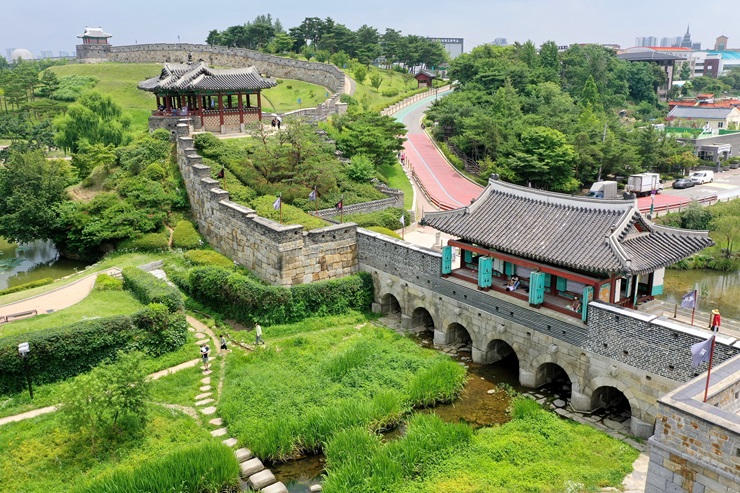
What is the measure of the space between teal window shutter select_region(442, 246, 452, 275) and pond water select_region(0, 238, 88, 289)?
913 inches

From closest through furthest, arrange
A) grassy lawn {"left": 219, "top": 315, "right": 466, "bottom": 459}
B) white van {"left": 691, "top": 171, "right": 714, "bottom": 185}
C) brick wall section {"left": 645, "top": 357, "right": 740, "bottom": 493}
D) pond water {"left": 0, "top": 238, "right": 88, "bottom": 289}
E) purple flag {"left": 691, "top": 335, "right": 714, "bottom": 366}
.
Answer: brick wall section {"left": 645, "top": 357, "right": 740, "bottom": 493}
purple flag {"left": 691, "top": 335, "right": 714, "bottom": 366}
grassy lawn {"left": 219, "top": 315, "right": 466, "bottom": 459}
pond water {"left": 0, "top": 238, "right": 88, "bottom": 289}
white van {"left": 691, "top": 171, "right": 714, "bottom": 185}

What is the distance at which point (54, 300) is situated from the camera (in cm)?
2748

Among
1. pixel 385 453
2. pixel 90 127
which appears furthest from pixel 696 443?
pixel 90 127

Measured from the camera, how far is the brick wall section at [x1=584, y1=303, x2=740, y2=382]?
56.1 feet

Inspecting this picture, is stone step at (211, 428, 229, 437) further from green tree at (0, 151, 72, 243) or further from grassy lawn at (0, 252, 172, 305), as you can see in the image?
green tree at (0, 151, 72, 243)

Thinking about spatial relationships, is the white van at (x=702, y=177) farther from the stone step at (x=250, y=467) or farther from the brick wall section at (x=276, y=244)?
the stone step at (x=250, y=467)

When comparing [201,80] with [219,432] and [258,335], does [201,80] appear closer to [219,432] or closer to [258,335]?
[258,335]

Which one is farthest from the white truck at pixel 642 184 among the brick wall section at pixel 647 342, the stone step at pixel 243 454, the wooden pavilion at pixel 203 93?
the stone step at pixel 243 454

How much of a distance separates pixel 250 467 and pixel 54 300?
50.6ft

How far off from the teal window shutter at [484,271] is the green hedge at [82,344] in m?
12.6

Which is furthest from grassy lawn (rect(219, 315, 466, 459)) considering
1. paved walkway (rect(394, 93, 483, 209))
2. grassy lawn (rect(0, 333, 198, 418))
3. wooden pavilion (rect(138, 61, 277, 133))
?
wooden pavilion (rect(138, 61, 277, 133))

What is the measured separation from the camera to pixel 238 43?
98.6 meters

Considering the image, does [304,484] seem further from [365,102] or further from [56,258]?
[365,102]

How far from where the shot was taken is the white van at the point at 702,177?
180ft
